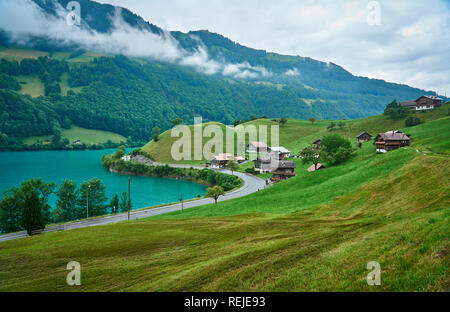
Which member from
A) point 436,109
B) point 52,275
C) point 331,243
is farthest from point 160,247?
point 436,109

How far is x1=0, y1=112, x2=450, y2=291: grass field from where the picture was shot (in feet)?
31.7

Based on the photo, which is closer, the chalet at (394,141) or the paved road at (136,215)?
the paved road at (136,215)

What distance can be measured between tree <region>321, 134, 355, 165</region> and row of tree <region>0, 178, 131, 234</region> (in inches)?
1925

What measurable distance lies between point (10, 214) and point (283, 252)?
5682 cm

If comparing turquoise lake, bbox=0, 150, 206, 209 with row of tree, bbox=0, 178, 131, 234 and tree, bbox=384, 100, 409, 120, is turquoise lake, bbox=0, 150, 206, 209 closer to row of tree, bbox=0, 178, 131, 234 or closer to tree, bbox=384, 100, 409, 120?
row of tree, bbox=0, 178, 131, 234

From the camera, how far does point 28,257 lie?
17281mm

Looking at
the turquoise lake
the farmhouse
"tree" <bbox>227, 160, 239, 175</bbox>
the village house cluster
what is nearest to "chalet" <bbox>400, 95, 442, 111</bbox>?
the village house cluster

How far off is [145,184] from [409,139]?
8839 centimetres

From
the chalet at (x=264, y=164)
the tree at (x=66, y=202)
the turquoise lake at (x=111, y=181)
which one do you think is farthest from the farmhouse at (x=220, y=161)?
the tree at (x=66, y=202)

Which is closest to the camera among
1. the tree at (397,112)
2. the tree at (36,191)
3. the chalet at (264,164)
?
the tree at (36,191)

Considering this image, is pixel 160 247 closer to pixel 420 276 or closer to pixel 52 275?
pixel 52 275

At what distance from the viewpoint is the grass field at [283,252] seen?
9.66m

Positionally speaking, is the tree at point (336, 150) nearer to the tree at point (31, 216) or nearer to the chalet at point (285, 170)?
the chalet at point (285, 170)

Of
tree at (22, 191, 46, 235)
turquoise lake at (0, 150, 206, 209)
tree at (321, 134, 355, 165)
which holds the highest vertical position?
tree at (321, 134, 355, 165)
